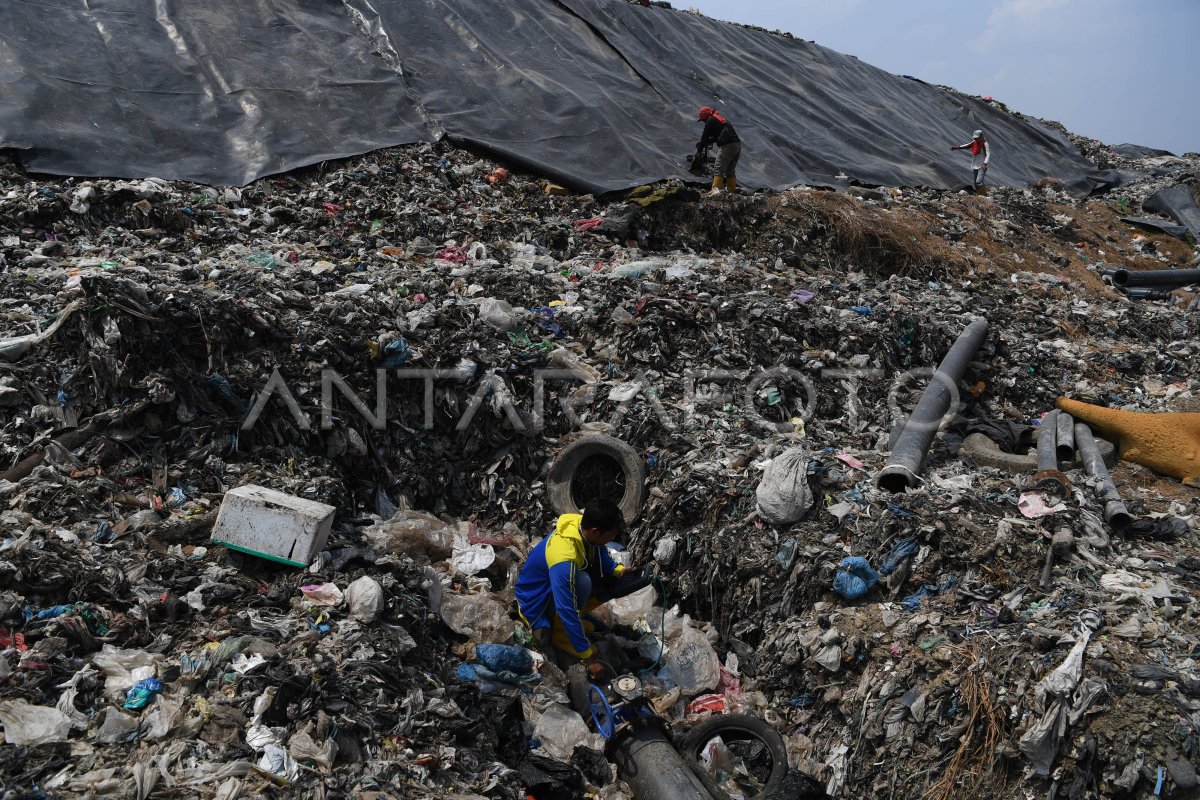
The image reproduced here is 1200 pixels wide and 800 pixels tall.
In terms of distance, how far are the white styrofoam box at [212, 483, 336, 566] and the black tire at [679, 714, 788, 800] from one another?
2036 millimetres

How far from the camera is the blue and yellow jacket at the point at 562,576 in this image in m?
3.87

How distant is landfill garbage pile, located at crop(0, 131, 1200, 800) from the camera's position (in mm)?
3025

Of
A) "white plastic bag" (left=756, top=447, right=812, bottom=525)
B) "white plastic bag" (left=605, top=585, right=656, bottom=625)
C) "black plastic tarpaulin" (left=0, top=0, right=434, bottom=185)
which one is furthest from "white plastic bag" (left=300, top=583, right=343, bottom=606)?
"black plastic tarpaulin" (left=0, top=0, right=434, bottom=185)

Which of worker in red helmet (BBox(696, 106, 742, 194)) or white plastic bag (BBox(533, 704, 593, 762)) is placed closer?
white plastic bag (BBox(533, 704, 593, 762))

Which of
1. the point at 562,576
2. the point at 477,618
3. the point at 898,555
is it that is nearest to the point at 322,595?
the point at 477,618

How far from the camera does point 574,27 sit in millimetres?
11750

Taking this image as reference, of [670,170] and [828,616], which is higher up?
[670,170]

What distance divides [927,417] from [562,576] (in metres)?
3.06

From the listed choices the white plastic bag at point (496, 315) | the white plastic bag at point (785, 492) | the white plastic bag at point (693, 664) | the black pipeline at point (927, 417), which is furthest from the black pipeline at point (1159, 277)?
the white plastic bag at point (693, 664)

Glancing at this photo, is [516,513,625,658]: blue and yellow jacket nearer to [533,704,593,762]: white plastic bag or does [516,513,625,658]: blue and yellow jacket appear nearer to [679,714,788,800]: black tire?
[533,704,593,762]: white plastic bag

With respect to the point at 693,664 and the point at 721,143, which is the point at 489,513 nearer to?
the point at 693,664

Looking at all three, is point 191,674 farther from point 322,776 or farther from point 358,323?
point 358,323

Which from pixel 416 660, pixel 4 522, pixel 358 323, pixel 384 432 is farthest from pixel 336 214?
pixel 416 660

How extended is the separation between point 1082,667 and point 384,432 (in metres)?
4.07
